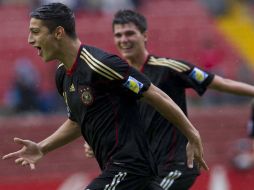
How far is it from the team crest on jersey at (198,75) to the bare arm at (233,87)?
0.11m

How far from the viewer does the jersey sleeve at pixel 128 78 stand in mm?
5512

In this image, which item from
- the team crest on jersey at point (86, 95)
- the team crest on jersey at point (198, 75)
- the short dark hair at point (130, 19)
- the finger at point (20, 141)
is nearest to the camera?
the team crest on jersey at point (86, 95)

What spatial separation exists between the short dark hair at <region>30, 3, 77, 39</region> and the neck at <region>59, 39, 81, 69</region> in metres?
0.07

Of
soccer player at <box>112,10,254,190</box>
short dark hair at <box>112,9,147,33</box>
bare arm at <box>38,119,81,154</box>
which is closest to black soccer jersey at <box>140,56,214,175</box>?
soccer player at <box>112,10,254,190</box>

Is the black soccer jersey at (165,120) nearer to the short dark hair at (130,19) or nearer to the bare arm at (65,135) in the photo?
the short dark hair at (130,19)

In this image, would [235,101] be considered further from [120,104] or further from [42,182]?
[120,104]

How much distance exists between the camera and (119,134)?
562cm

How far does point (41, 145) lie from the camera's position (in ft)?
20.1

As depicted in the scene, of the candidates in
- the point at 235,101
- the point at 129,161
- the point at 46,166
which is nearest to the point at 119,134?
the point at 129,161

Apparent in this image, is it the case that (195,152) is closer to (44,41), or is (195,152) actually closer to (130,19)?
(44,41)

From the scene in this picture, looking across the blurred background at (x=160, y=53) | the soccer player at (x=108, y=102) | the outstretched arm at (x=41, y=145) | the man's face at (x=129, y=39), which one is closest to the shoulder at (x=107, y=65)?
the soccer player at (x=108, y=102)

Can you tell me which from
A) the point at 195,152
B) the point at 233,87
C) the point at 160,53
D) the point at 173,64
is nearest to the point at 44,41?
the point at 195,152

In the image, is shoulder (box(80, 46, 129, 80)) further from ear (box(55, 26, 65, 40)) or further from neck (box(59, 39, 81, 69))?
ear (box(55, 26, 65, 40))

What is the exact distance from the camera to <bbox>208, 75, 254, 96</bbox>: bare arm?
7016 mm
